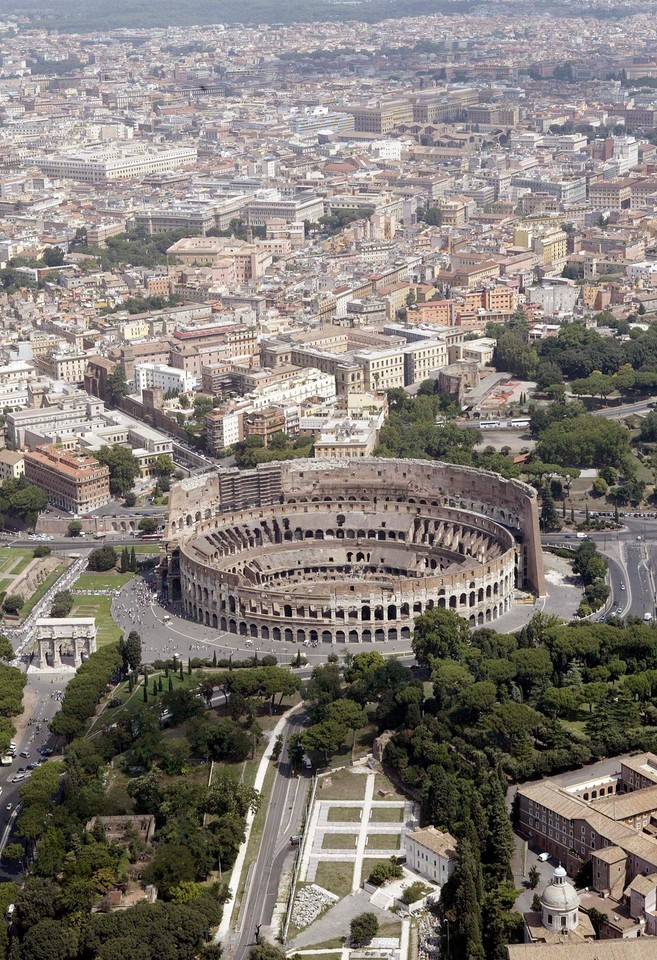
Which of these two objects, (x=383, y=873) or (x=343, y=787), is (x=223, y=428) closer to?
(x=343, y=787)

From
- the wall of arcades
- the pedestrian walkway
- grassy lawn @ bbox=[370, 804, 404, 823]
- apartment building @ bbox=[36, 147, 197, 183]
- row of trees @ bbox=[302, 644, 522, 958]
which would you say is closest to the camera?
row of trees @ bbox=[302, 644, 522, 958]

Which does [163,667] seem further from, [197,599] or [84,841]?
[84,841]

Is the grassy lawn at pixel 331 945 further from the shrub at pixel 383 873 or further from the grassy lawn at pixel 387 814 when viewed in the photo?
the grassy lawn at pixel 387 814

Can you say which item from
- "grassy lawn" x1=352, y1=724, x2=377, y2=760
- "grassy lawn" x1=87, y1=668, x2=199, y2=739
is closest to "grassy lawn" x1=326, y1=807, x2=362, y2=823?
"grassy lawn" x1=352, y1=724, x2=377, y2=760

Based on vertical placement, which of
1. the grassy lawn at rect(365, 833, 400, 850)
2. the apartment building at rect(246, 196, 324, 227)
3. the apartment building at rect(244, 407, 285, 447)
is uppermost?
the grassy lawn at rect(365, 833, 400, 850)

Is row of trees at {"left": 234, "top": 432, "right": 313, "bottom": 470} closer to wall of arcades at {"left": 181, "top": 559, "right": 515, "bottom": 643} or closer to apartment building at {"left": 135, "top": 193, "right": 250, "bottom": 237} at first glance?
wall of arcades at {"left": 181, "top": 559, "right": 515, "bottom": 643}

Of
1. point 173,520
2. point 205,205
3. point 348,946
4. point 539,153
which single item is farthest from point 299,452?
point 539,153

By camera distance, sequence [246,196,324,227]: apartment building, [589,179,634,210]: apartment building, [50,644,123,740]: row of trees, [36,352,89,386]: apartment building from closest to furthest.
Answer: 1. [50,644,123,740]: row of trees
2. [36,352,89,386]: apartment building
3. [246,196,324,227]: apartment building
4. [589,179,634,210]: apartment building
